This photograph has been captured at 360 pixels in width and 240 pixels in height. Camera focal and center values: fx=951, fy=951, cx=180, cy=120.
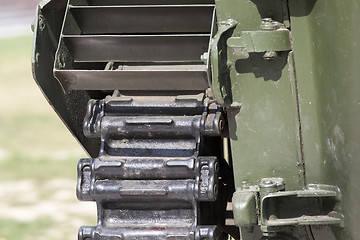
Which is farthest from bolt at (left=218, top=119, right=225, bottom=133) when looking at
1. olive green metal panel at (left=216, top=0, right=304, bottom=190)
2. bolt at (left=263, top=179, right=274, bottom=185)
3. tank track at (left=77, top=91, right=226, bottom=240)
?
bolt at (left=263, top=179, right=274, bottom=185)

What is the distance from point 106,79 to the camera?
4.17m

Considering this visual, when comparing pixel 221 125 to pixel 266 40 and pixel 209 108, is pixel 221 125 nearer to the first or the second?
pixel 209 108

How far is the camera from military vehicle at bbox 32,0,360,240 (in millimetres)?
3832

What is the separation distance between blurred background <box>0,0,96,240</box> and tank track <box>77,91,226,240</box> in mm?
3689

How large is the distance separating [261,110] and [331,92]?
32 cm

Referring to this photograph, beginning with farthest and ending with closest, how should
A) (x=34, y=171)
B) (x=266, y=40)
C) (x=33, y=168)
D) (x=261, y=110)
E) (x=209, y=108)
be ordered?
1. (x=33, y=168)
2. (x=34, y=171)
3. (x=209, y=108)
4. (x=261, y=110)
5. (x=266, y=40)

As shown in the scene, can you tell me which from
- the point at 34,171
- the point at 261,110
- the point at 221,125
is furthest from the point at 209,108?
the point at 34,171

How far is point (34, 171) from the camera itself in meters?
10.8

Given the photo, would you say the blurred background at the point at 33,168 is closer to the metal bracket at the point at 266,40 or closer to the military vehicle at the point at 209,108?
the military vehicle at the point at 209,108

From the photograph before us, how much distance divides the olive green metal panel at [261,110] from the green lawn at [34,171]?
4035 millimetres

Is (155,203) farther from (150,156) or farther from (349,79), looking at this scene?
(349,79)

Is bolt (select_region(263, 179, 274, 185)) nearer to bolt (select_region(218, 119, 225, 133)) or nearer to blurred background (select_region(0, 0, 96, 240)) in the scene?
bolt (select_region(218, 119, 225, 133))

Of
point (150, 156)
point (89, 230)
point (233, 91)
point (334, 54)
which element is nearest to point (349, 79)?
point (334, 54)

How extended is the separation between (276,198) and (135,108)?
805mm
